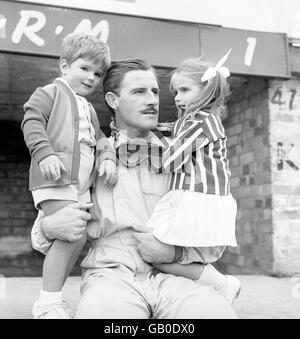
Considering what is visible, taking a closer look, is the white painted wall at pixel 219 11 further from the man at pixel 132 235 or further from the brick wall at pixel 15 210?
the brick wall at pixel 15 210

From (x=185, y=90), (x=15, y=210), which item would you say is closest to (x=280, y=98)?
(x=185, y=90)

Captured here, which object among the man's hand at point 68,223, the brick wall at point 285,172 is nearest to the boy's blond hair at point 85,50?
the man's hand at point 68,223

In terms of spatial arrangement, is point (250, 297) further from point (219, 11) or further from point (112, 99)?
point (219, 11)

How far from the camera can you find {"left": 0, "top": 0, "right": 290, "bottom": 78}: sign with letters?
4492mm

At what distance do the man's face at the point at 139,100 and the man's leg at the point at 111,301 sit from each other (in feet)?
2.03

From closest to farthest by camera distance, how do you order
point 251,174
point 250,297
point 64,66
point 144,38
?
point 64,66 < point 250,297 < point 144,38 < point 251,174

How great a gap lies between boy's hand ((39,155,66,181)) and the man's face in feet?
1.11

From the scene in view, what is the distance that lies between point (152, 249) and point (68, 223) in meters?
0.31

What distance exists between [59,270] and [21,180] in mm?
7379

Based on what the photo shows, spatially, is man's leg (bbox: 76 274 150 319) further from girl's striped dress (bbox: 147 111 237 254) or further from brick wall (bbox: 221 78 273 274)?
brick wall (bbox: 221 78 273 274)

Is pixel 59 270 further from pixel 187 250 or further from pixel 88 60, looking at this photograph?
pixel 88 60

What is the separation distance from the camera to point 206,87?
6.49 feet

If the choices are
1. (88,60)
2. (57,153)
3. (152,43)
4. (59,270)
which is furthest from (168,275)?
(152,43)

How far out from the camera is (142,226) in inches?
70.6
